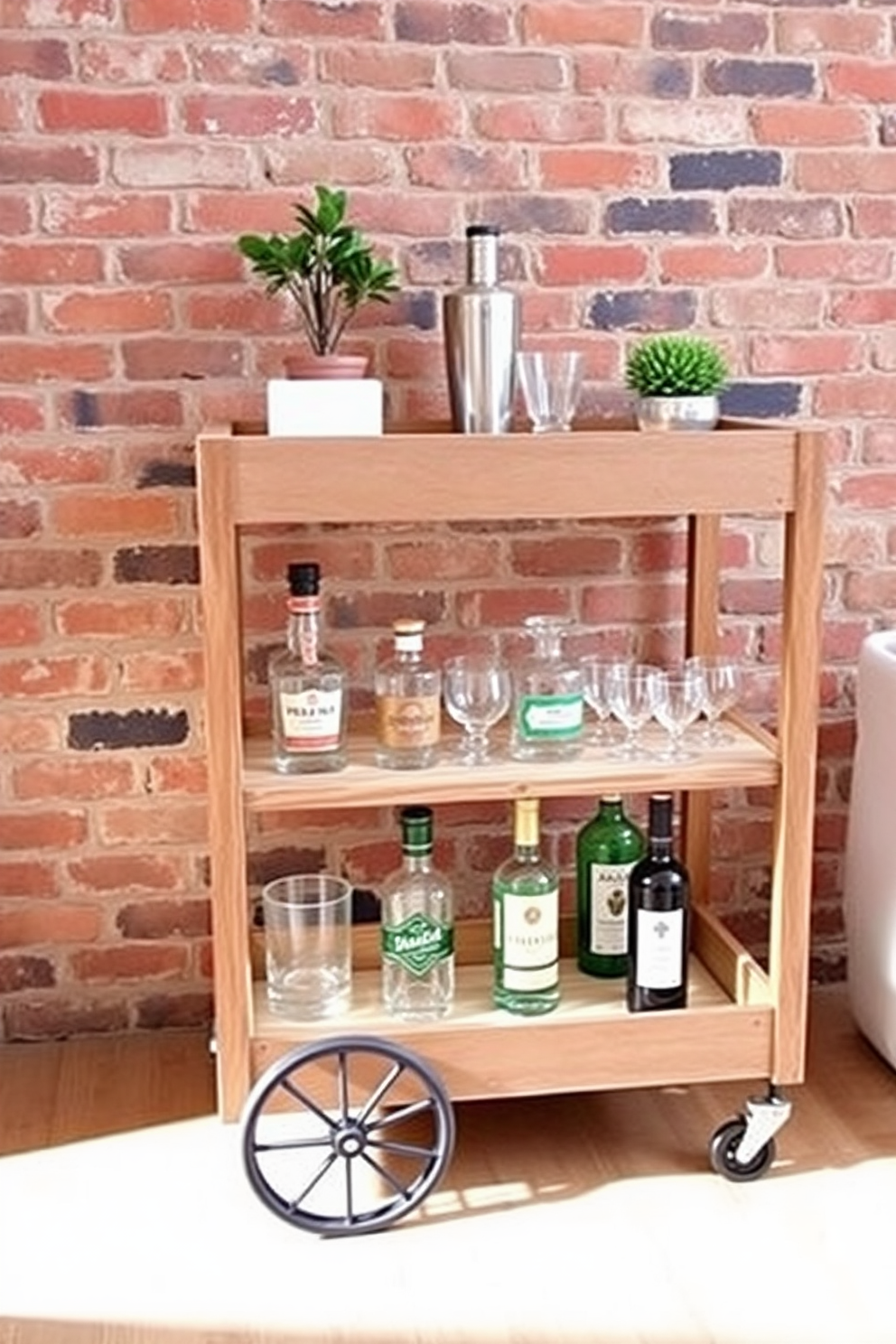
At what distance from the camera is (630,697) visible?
6.96 feet

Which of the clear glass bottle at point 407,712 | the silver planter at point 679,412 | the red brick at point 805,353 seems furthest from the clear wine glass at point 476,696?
the red brick at point 805,353

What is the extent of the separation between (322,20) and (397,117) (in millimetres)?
151

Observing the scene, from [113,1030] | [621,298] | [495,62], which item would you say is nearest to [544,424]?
[621,298]

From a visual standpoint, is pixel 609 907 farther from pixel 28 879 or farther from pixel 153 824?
pixel 28 879

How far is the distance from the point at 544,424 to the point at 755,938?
89 centimetres

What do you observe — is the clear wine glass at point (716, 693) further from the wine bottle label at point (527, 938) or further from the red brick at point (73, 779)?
the red brick at point (73, 779)

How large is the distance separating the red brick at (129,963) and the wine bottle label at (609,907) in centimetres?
62

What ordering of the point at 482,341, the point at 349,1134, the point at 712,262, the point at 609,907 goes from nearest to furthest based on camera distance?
the point at 349,1134
the point at 482,341
the point at 609,907
the point at 712,262

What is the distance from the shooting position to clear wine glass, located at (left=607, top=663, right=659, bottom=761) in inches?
83.2

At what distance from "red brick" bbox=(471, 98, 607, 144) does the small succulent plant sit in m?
0.41

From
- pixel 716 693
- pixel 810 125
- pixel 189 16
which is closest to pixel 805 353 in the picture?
pixel 810 125

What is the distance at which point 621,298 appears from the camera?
242 centimetres

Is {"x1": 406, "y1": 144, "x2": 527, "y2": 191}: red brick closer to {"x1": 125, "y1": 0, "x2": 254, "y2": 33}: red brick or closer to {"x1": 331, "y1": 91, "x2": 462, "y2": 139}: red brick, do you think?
{"x1": 331, "y1": 91, "x2": 462, "y2": 139}: red brick

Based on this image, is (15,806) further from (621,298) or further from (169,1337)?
(621,298)
